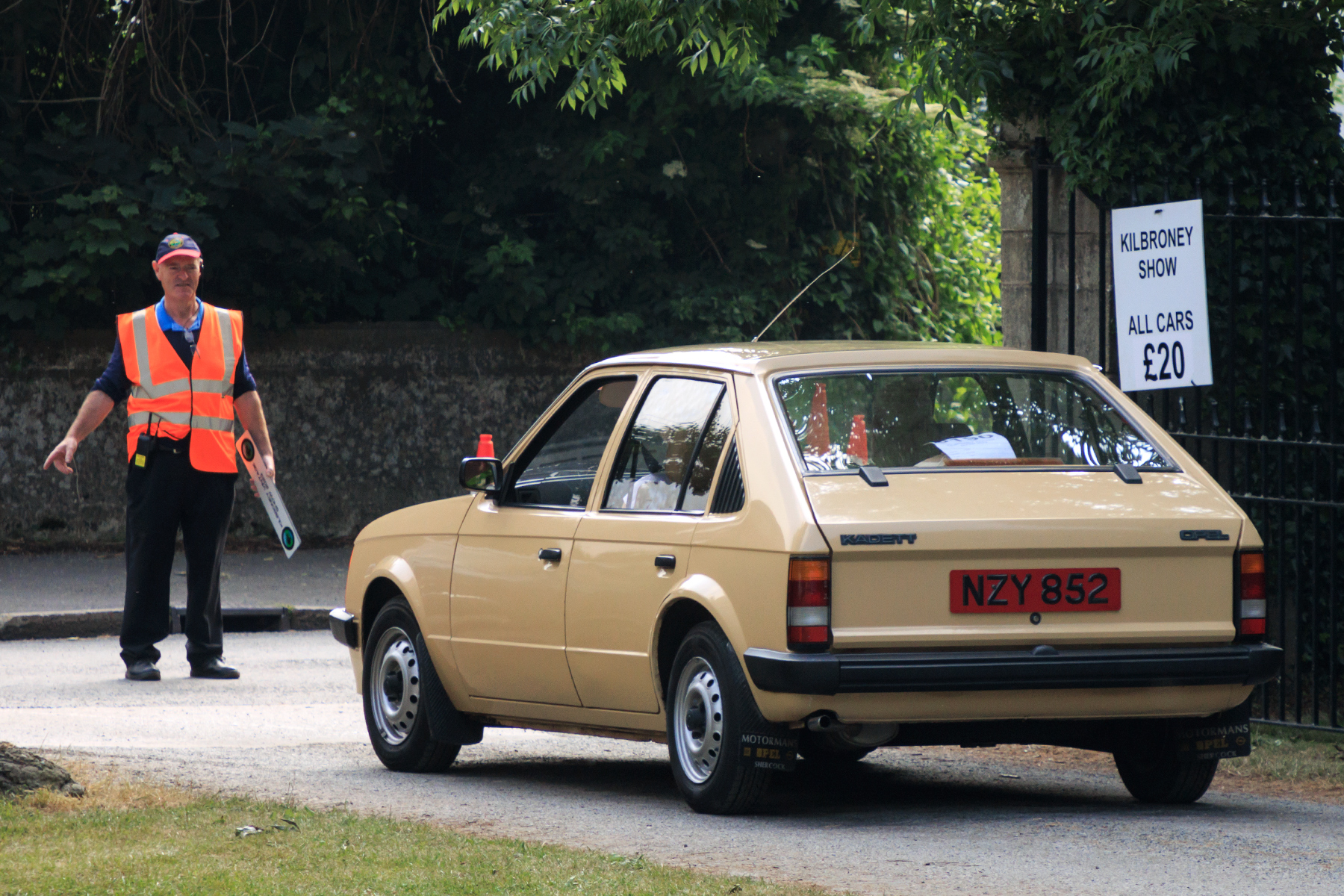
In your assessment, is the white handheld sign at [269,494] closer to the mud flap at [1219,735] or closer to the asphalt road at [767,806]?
the asphalt road at [767,806]

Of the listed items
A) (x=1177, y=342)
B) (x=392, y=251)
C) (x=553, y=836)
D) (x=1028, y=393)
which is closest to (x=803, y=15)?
(x=392, y=251)

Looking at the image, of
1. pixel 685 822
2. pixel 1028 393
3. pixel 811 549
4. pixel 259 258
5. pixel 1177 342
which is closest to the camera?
pixel 811 549

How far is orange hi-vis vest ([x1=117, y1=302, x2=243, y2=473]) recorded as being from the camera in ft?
35.1

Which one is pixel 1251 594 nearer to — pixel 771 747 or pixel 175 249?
pixel 771 747

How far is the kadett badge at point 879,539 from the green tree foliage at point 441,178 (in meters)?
10.5

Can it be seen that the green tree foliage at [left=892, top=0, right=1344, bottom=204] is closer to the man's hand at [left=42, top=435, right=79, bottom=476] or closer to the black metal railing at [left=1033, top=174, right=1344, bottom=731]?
the black metal railing at [left=1033, top=174, right=1344, bottom=731]

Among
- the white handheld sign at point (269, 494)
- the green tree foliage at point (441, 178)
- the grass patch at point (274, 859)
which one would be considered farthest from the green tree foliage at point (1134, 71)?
the green tree foliage at point (441, 178)

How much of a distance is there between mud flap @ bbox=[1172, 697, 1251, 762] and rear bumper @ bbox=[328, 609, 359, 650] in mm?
3405

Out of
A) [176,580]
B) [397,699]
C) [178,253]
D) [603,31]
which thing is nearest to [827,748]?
[397,699]

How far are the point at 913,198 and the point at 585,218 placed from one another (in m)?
3.29

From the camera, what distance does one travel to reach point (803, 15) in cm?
1773

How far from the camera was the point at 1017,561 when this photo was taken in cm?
611

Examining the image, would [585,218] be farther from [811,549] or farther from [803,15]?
[811,549]

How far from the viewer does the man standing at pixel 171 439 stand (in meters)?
10.7
